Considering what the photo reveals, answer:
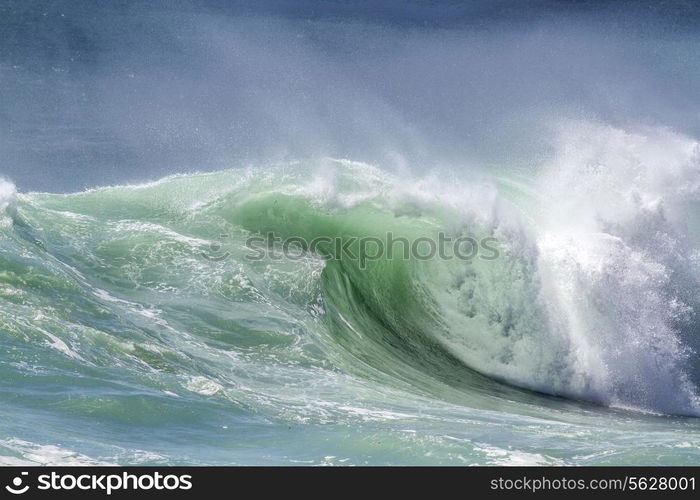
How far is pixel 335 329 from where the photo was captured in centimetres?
1667

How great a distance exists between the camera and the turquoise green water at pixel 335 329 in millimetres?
10977

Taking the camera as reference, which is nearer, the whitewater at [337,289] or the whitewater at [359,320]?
the whitewater at [359,320]

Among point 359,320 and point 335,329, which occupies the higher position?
point 359,320

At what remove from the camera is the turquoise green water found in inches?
432

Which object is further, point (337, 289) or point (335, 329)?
point (337, 289)

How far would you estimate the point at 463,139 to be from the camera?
1389 inches

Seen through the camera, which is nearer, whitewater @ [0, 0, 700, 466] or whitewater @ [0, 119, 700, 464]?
whitewater @ [0, 119, 700, 464]

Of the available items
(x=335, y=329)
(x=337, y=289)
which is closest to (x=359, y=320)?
(x=337, y=289)

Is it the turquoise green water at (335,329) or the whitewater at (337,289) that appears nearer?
the turquoise green water at (335,329)

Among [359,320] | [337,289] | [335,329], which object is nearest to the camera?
[335,329]

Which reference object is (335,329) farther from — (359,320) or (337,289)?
(337,289)
